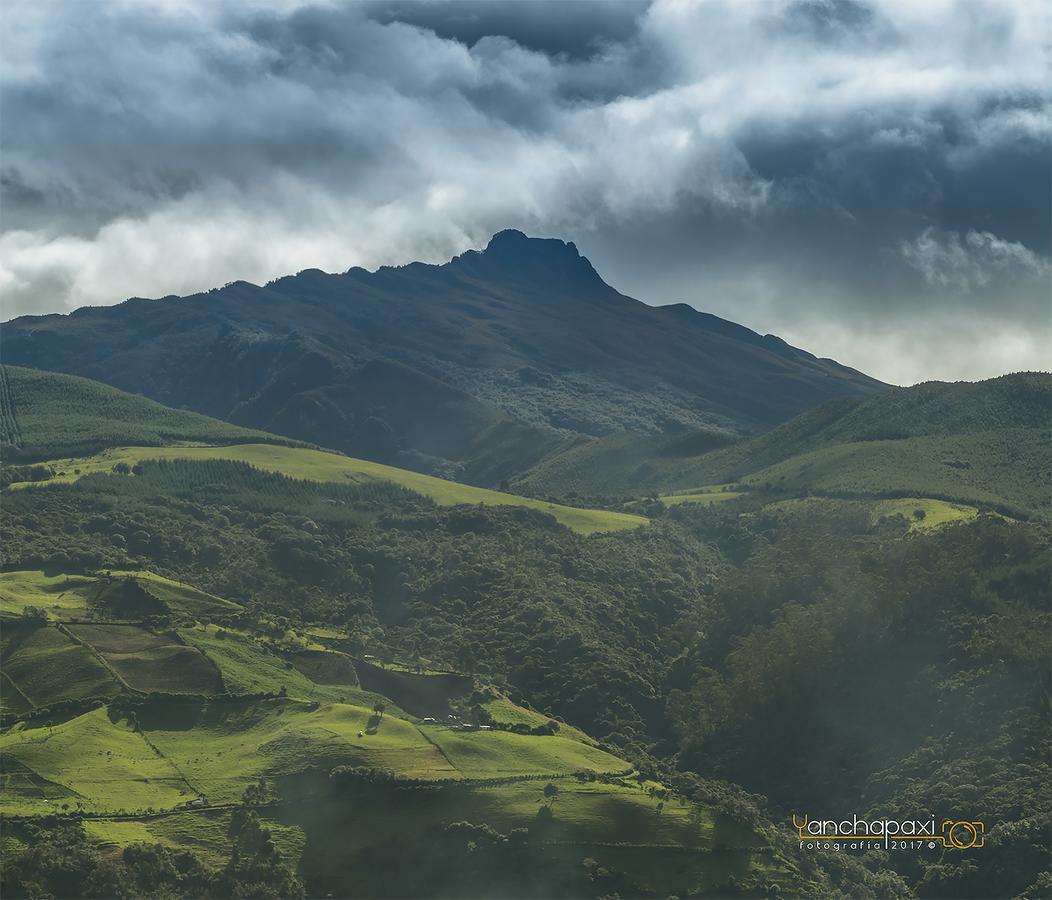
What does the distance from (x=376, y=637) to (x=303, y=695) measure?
3697 cm

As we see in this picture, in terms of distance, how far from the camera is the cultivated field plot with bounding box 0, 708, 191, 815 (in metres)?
119

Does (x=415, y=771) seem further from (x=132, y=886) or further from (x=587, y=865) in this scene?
(x=132, y=886)

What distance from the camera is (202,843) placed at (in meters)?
115

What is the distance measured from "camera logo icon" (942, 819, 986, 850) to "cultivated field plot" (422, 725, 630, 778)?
31037mm

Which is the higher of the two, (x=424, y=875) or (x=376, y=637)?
(x=376, y=637)

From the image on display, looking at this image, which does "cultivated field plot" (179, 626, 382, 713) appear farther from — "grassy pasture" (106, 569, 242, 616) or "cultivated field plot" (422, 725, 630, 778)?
"cultivated field plot" (422, 725, 630, 778)

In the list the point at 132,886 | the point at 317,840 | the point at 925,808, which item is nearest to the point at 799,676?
the point at 925,808

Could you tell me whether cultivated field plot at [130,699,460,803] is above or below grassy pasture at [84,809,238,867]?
above

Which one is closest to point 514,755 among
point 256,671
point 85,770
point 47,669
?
point 256,671

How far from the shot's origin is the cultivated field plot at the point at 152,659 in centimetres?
14625

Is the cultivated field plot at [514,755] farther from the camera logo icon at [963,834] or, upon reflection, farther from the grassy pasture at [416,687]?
the camera logo icon at [963,834]

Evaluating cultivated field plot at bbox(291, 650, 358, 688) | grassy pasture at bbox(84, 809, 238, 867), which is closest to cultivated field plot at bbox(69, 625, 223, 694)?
cultivated field plot at bbox(291, 650, 358, 688)

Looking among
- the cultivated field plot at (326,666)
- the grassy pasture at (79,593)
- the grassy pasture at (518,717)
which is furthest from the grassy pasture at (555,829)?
the grassy pasture at (79,593)

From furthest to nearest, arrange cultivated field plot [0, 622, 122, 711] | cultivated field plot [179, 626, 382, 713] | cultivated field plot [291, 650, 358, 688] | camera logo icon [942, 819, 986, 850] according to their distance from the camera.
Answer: cultivated field plot [291, 650, 358, 688] < cultivated field plot [179, 626, 382, 713] < cultivated field plot [0, 622, 122, 711] < camera logo icon [942, 819, 986, 850]
